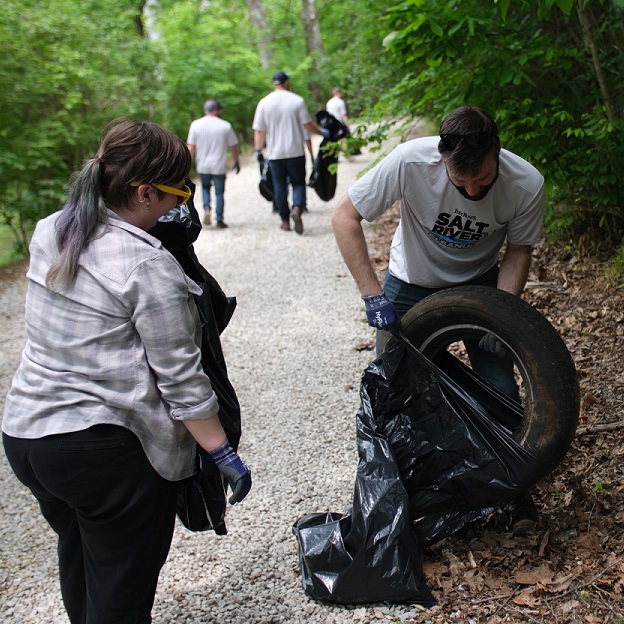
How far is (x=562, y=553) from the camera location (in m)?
2.73

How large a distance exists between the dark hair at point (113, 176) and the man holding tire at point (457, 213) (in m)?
1.11

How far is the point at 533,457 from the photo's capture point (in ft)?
7.98

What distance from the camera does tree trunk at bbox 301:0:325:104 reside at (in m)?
23.6

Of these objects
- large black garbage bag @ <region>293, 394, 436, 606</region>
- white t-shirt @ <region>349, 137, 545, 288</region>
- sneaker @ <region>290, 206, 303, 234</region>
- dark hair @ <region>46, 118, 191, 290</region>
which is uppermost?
dark hair @ <region>46, 118, 191, 290</region>

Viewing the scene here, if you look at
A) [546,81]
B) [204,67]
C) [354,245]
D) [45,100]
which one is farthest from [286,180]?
[204,67]

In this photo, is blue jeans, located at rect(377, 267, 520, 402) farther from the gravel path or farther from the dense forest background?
the dense forest background

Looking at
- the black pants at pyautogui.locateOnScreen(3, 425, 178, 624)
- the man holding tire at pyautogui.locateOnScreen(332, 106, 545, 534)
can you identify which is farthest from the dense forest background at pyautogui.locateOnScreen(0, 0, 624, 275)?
the black pants at pyautogui.locateOnScreen(3, 425, 178, 624)

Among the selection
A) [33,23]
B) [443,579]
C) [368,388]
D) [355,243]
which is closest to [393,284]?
[355,243]

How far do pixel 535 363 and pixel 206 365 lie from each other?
1.19 meters

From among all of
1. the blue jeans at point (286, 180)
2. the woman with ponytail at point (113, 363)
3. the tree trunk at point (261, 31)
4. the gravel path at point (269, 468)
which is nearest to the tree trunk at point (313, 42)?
the tree trunk at point (261, 31)

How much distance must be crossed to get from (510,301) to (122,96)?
1483cm

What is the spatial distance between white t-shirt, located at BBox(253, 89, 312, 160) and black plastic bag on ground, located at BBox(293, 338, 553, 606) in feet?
22.6

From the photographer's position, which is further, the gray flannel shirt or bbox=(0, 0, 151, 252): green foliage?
bbox=(0, 0, 151, 252): green foliage

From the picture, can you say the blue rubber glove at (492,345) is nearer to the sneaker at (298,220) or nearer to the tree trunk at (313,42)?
the sneaker at (298,220)
